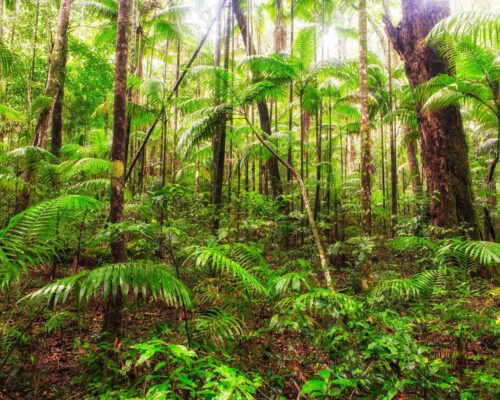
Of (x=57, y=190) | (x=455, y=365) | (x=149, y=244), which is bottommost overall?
(x=455, y=365)

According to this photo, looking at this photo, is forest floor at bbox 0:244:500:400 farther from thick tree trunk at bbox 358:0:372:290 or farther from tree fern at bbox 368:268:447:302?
thick tree trunk at bbox 358:0:372:290

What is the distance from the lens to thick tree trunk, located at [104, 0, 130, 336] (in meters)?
3.16

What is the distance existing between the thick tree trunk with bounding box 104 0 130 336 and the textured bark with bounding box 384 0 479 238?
210 inches

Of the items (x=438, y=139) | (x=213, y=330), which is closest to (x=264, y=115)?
(x=438, y=139)

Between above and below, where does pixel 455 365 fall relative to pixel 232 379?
below

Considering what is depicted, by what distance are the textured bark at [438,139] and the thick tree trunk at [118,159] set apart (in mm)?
5341

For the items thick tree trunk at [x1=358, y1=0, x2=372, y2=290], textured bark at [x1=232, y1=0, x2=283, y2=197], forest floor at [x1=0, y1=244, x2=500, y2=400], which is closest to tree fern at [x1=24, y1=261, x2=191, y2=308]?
forest floor at [x1=0, y1=244, x2=500, y2=400]

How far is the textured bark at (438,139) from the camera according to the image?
588cm

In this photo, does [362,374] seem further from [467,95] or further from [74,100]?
[74,100]

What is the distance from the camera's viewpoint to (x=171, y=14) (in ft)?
34.4

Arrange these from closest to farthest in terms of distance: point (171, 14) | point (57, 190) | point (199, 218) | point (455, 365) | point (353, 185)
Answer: point (455, 365), point (57, 190), point (199, 218), point (171, 14), point (353, 185)

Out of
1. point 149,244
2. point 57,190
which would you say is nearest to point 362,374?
point 149,244

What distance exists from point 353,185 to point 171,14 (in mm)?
8959

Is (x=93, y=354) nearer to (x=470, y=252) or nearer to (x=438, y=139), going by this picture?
(x=470, y=252)
